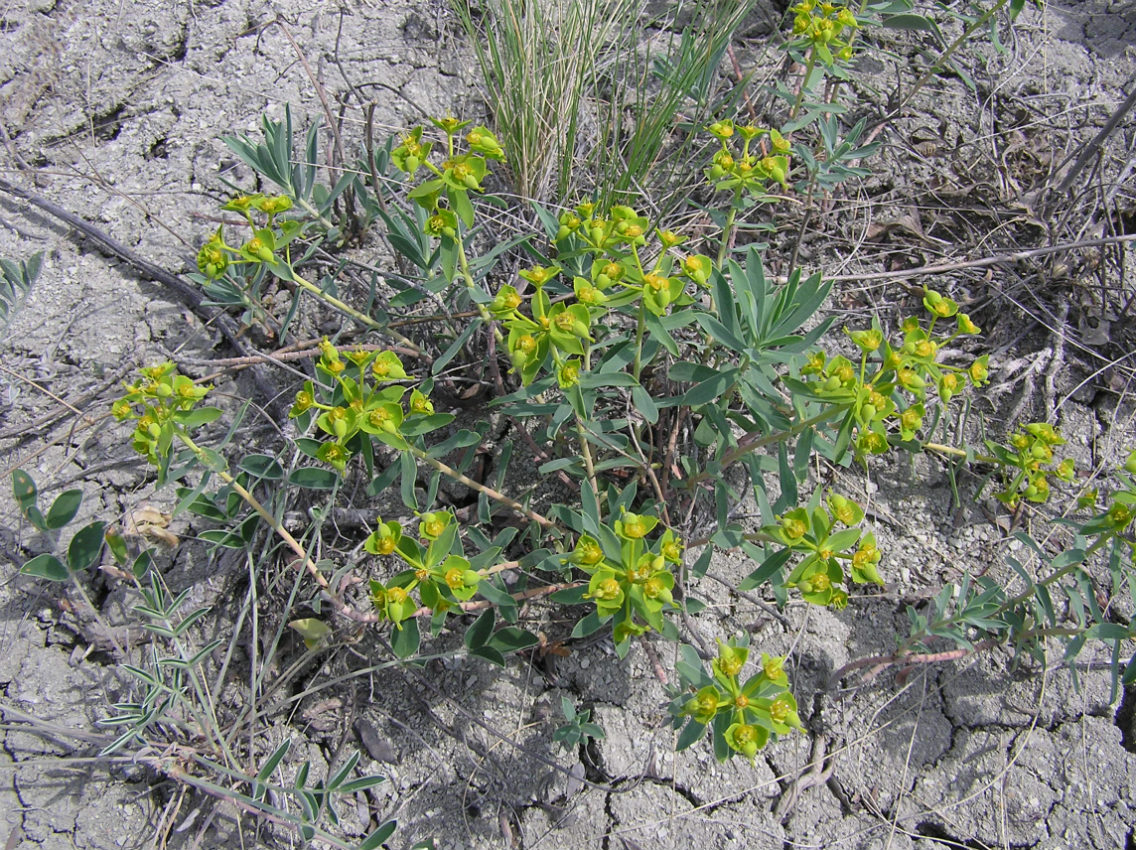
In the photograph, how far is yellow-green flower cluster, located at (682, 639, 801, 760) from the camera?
5.79ft

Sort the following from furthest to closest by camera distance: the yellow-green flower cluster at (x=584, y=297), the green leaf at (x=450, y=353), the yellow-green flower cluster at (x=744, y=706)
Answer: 1. the green leaf at (x=450, y=353)
2. the yellow-green flower cluster at (x=584, y=297)
3. the yellow-green flower cluster at (x=744, y=706)

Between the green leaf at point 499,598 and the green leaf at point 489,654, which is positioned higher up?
the green leaf at point 499,598

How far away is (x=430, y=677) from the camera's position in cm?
240

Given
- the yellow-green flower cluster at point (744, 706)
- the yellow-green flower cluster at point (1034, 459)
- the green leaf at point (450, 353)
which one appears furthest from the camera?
the yellow-green flower cluster at point (1034, 459)

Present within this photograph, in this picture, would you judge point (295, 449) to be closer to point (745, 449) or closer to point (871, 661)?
point (745, 449)

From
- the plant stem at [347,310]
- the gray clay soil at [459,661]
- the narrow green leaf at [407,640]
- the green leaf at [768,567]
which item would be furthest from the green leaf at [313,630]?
the green leaf at [768,567]

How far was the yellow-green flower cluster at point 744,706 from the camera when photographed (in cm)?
177

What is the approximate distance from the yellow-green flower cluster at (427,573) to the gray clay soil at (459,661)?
0.57 metres

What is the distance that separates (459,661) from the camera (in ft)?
7.93

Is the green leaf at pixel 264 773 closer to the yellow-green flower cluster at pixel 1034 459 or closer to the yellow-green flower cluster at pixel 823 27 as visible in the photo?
the yellow-green flower cluster at pixel 1034 459

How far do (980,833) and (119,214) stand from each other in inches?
143

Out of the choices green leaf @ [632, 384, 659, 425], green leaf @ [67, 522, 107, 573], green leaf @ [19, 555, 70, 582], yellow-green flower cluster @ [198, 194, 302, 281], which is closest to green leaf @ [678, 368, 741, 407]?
green leaf @ [632, 384, 659, 425]

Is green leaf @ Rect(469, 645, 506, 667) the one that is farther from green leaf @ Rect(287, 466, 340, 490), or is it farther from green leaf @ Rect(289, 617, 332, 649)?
green leaf @ Rect(287, 466, 340, 490)

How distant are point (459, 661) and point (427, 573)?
68 cm
